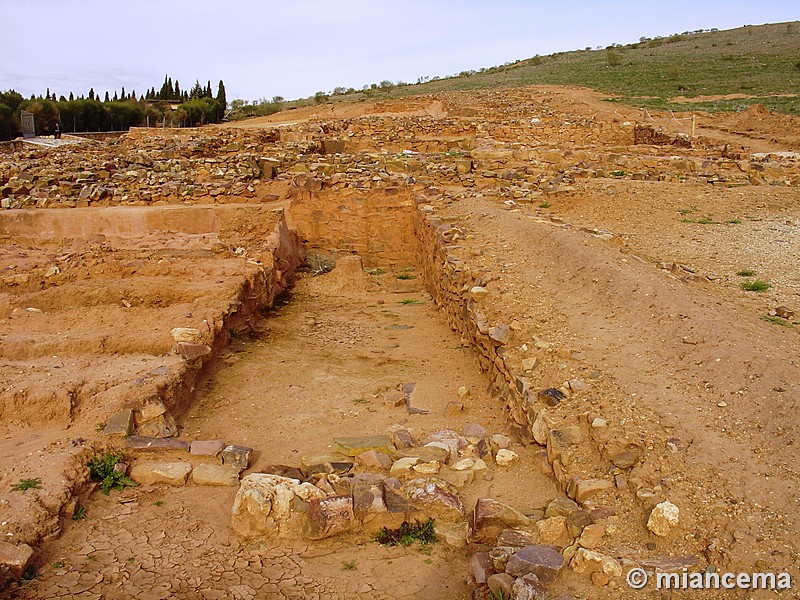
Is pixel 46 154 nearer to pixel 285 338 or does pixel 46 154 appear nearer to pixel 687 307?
pixel 285 338

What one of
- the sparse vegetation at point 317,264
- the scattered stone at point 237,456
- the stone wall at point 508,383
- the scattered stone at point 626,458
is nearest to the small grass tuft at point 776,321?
the stone wall at point 508,383

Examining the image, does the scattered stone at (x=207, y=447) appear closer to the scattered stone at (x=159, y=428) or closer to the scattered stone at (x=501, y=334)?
the scattered stone at (x=159, y=428)

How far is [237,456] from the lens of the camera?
4.59 m

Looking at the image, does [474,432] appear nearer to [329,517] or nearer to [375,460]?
[375,460]

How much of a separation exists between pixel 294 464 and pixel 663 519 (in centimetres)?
259

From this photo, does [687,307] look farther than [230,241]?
No

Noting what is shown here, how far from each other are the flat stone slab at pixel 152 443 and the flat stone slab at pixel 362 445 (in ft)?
3.68

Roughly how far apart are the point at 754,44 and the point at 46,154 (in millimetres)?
48620

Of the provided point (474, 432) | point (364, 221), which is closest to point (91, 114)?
point (364, 221)

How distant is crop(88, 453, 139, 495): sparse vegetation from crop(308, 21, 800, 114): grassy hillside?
2479cm

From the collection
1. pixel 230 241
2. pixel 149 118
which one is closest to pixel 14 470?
pixel 230 241

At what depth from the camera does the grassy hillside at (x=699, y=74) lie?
27516 mm

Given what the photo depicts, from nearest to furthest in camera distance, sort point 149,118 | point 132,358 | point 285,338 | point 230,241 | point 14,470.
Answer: point 14,470
point 132,358
point 285,338
point 230,241
point 149,118

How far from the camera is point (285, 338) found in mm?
7859
